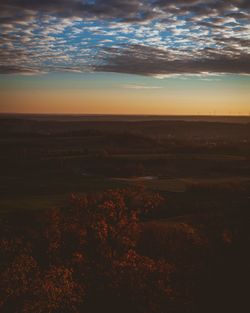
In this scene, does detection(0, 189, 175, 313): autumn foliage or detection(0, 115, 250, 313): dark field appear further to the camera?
detection(0, 115, 250, 313): dark field

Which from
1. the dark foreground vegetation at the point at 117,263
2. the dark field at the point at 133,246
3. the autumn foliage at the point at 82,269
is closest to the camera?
the autumn foliage at the point at 82,269

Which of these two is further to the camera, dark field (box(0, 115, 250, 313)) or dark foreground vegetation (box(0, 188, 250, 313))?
dark field (box(0, 115, 250, 313))

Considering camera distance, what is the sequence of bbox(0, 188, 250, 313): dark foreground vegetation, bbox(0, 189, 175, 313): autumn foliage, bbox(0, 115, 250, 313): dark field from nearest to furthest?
bbox(0, 189, 175, 313): autumn foliage, bbox(0, 188, 250, 313): dark foreground vegetation, bbox(0, 115, 250, 313): dark field

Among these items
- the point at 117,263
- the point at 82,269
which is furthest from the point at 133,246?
the point at 117,263

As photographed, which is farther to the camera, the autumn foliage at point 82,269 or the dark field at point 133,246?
the dark field at point 133,246

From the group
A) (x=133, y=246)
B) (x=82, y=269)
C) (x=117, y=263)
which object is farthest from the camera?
(x=133, y=246)

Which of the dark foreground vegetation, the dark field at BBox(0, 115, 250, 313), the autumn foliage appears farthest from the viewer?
the dark field at BBox(0, 115, 250, 313)

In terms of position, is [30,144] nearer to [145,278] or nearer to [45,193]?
[45,193]

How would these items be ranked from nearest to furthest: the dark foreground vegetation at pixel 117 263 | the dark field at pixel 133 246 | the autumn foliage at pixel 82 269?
the autumn foliage at pixel 82 269 < the dark foreground vegetation at pixel 117 263 < the dark field at pixel 133 246

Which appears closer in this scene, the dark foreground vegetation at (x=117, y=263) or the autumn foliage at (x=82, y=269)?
the autumn foliage at (x=82, y=269)

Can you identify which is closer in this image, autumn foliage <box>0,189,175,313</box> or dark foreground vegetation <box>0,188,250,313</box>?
autumn foliage <box>0,189,175,313</box>

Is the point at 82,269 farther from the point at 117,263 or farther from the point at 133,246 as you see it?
the point at 133,246
